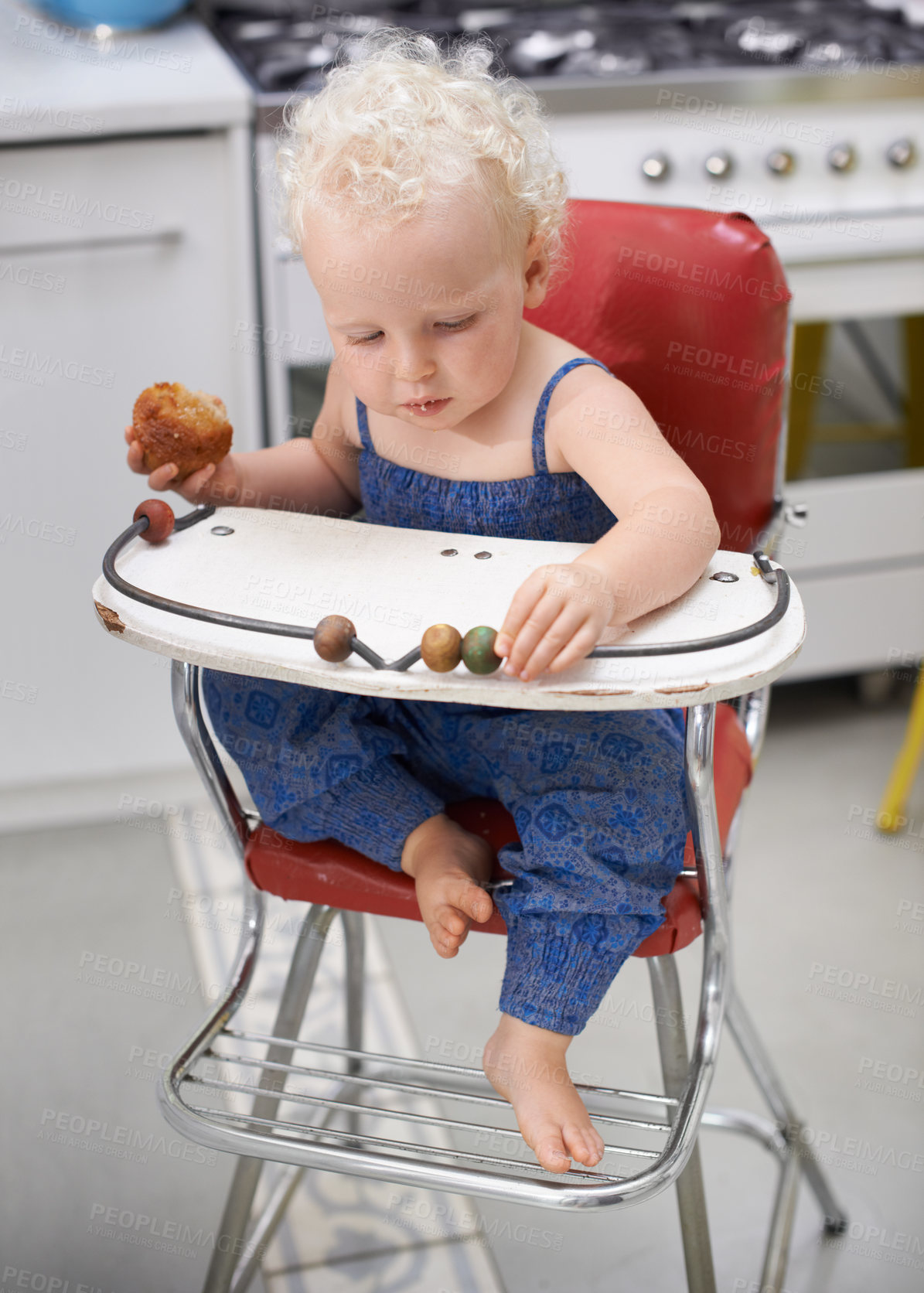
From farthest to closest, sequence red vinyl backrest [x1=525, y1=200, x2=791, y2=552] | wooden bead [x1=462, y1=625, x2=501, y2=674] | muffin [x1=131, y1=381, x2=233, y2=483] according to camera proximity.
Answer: red vinyl backrest [x1=525, y1=200, x2=791, y2=552], muffin [x1=131, y1=381, x2=233, y2=483], wooden bead [x1=462, y1=625, x2=501, y2=674]

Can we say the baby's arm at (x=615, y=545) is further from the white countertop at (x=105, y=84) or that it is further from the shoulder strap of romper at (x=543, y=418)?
the white countertop at (x=105, y=84)

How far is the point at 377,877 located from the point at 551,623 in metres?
0.29

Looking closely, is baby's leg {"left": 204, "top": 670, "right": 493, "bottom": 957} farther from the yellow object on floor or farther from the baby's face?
the yellow object on floor

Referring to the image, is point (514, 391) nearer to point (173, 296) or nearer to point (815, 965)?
point (173, 296)

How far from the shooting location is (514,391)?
34.9 inches

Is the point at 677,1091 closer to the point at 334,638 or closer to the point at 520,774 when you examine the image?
the point at 520,774

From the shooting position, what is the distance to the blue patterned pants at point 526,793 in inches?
30.8

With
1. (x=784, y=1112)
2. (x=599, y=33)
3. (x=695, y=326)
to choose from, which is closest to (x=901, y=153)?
(x=599, y=33)

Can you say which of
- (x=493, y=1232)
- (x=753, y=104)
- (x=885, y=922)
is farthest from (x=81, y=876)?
(x=753, y=104)

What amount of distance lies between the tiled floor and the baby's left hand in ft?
2.58

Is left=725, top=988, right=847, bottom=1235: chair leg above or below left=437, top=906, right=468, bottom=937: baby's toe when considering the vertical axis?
below

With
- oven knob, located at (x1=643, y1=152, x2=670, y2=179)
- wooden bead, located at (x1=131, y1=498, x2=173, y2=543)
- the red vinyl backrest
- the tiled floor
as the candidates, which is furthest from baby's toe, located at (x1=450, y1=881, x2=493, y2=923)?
oven knob, located at (x1=643, y1=152, x2=670, y2=179)

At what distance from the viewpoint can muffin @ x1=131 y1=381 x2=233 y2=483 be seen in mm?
845

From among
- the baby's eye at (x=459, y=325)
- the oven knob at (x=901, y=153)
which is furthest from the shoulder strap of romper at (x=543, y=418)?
the oven knob at (x=901, y=153)
